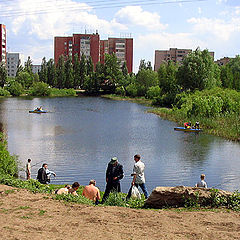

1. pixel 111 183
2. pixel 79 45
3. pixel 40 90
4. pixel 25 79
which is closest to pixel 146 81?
pixel 40 90

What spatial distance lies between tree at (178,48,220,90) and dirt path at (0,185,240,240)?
55.9 m

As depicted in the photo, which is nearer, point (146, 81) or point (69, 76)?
point (146, 81)

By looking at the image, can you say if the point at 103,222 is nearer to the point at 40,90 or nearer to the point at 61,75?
the point at 40,90

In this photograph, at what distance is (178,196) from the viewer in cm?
1083

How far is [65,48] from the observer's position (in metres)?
148

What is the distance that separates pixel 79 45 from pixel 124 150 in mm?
123070

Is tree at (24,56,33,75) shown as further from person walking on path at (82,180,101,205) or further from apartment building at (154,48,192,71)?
person walking on path at (82,180,101,205)

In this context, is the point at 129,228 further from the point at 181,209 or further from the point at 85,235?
the point at 181,209

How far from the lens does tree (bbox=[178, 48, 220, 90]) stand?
210 feet

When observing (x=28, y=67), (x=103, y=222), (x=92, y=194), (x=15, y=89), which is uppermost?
(x=28, y=67)

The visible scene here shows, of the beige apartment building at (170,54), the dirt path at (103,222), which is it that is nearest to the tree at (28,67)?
the beige apartment building at (170,54)

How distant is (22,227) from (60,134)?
27.3 metres

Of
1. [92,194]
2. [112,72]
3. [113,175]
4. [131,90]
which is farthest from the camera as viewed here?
[112,72]

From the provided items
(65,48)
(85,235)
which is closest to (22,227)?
(85,235)
